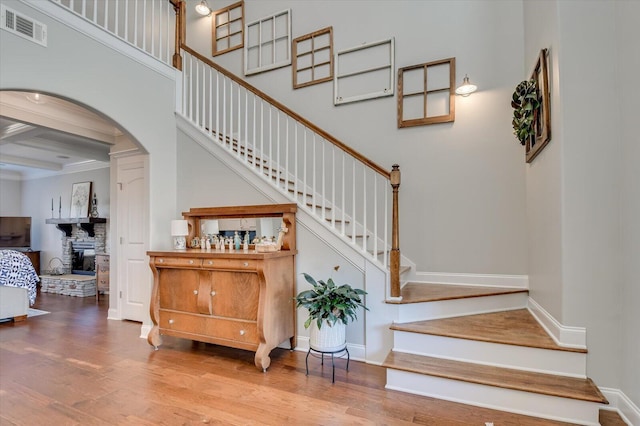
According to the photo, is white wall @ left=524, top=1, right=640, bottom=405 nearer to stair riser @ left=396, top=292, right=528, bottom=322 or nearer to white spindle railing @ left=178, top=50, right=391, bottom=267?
stair riser @ left=396, top=292, right=528, bottom=322

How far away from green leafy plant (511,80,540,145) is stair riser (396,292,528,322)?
1516 millimetres

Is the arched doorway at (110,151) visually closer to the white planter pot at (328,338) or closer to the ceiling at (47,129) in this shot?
the ceiling at (47,129)

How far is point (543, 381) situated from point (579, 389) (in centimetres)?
18

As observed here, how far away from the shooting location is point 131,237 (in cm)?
428

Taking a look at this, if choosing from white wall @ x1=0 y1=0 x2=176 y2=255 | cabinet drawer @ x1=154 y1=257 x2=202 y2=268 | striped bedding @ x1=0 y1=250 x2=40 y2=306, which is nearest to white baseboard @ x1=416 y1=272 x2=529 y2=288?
cabinet drawer @ x1=154 y1=257 x2=202 y2=268

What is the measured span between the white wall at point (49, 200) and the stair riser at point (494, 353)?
7328 mm

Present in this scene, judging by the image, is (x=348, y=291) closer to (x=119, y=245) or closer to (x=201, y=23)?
(x=119, y=245)

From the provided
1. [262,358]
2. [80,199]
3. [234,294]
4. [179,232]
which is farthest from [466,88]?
[80,199]

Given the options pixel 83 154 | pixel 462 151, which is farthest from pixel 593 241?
pixel 83 154

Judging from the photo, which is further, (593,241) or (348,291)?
(348,291)

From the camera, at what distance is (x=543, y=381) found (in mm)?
2055

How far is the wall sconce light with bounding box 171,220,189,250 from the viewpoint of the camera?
3.41m

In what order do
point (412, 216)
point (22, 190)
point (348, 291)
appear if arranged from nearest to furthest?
1. point (348, 291)
2. point (412, 216)
3. point (22, 190)

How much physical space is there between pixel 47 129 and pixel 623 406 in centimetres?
611
